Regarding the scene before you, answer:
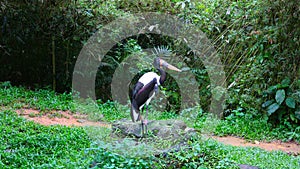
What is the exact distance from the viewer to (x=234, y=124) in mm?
6863

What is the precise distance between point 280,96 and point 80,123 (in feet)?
10.5

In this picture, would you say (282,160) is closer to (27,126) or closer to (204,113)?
(204,113)

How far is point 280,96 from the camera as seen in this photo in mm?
6551

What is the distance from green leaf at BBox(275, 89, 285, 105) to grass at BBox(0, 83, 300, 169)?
0.41 m

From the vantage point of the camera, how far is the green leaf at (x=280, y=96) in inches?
257

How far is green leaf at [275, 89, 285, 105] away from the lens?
6.53 meters

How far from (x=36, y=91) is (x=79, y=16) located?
172cm

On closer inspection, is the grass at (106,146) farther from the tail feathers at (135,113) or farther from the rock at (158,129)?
the tail feathers at (135,113)

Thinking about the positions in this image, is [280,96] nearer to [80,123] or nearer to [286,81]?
[286,81]

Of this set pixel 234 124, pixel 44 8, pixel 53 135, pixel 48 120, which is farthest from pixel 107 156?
pixel 44 8

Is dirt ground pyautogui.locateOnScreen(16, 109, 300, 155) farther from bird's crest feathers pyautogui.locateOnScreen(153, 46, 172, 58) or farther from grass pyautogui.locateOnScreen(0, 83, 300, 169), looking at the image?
bird's crest feathers pyautogui.locateOnScreen(153, 46, 172, 58)

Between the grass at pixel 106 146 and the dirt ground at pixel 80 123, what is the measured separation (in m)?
0.19

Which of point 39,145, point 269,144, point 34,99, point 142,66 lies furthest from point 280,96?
point 34,99

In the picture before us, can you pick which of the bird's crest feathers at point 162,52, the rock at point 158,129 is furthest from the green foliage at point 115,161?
the bird's crest feathers at point 162,52
